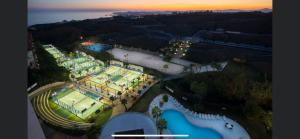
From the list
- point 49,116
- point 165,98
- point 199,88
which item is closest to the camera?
point 49,116

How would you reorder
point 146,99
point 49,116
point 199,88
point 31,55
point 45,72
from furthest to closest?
1. point 31,55
2. point 45,72
3. point 146,99
4. point 199,88
5. point 49,116

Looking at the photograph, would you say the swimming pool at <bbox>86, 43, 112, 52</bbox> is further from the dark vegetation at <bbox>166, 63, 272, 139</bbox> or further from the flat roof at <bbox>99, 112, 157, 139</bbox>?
the flat roof at <bbox>99, 112, 157, 139</bbox>

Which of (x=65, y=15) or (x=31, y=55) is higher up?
(x=65, y=15)

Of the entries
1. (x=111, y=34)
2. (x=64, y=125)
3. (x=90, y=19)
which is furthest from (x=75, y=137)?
(x=90, y=19)

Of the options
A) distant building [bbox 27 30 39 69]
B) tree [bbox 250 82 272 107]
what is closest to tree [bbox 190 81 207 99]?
tree [bbox 250 82 272 107]

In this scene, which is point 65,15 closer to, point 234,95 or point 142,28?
point 142,28

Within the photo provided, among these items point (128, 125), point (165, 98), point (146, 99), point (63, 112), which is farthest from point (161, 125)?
point (63, 112)

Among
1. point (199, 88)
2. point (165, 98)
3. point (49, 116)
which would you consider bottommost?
point (49, 116)

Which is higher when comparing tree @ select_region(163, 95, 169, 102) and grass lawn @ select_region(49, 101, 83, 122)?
tree @ select_region(163, 95, 169, 102)
